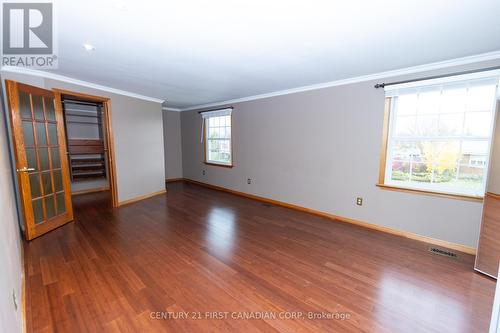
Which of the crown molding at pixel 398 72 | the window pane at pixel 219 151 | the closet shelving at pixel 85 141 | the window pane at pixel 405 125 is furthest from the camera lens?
the window pane at pixel 219 151

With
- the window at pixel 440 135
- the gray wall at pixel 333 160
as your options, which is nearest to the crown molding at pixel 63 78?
the gray wall at pixel 333 160

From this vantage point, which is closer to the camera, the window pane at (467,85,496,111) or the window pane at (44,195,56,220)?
the window pane at (467,85,496,111)

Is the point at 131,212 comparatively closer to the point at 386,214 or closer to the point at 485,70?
the point at 386,214

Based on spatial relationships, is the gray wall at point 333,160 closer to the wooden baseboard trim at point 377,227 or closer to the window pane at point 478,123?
the wooden baseboard trim at point 377,227

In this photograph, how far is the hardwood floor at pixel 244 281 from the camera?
159cm

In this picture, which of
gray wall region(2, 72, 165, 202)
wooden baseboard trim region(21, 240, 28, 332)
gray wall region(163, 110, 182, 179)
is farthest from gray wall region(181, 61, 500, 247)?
wooden baseboard trim region(21, 240, 28, 332)

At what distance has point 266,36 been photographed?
193cm

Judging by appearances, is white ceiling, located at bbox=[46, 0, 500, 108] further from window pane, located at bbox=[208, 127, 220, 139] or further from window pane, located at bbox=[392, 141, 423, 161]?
window pane, located at bbox=[208, 127, 220, 139]

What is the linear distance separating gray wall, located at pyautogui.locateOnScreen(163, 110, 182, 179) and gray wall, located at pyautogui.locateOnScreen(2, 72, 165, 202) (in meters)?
1.35

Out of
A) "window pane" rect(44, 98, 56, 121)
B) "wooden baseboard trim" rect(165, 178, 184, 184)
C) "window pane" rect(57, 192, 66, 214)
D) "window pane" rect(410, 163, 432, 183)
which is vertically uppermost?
"window pane" rect(44, 98, 56, 121)

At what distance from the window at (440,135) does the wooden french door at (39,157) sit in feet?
15.5

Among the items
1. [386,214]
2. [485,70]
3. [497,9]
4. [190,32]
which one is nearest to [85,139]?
[190,32]

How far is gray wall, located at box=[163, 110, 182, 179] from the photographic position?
6289 mm

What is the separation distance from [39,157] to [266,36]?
331cm
